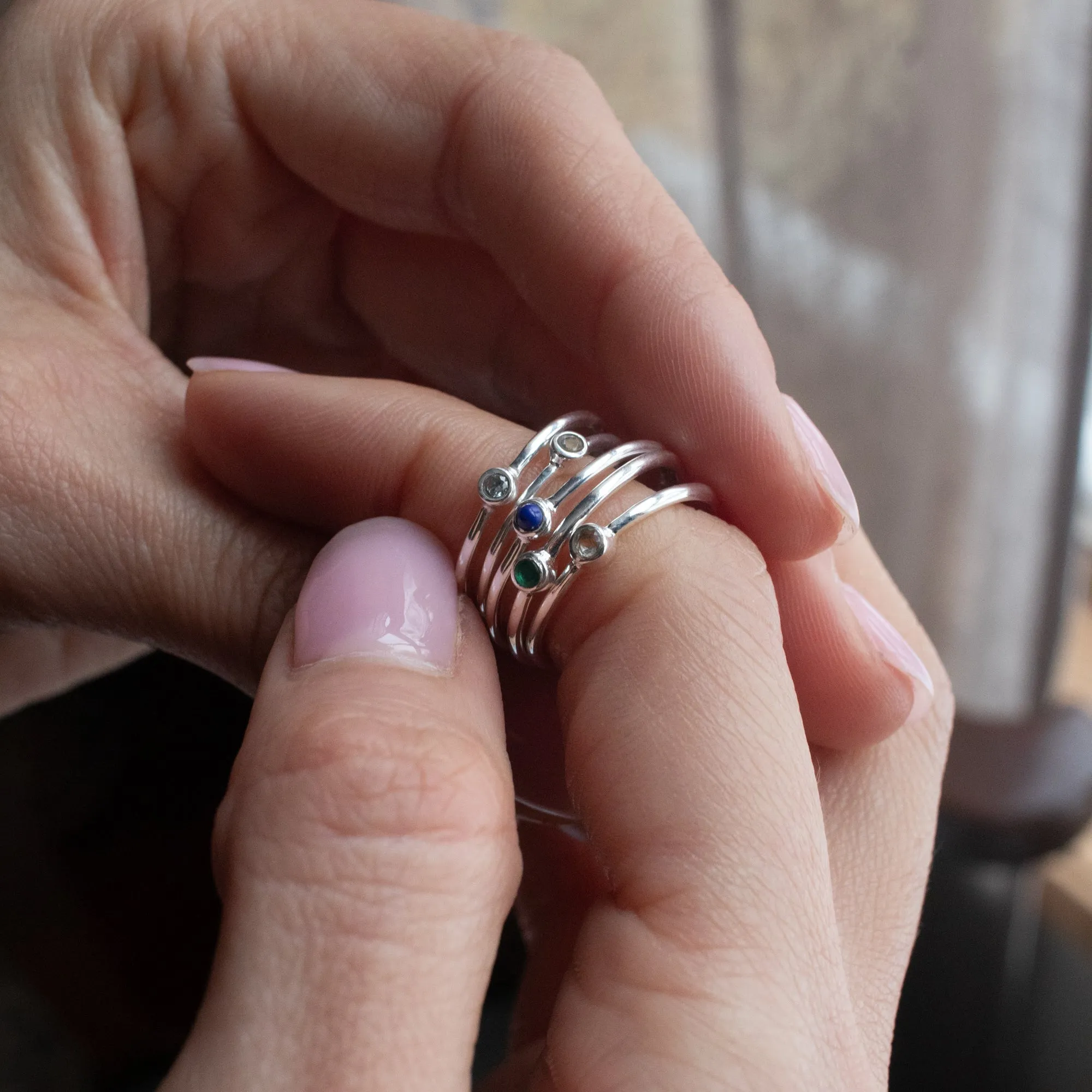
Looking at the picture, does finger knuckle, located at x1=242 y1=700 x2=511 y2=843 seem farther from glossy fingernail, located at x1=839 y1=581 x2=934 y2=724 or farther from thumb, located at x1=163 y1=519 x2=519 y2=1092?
glossy fingernail, located at x1=839 y1=581 x2=934 y2=724

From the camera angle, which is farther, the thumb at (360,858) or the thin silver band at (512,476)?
the thin silver band at (512,476)

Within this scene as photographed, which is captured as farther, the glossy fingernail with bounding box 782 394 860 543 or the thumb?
the glossy fingernail with bounding box 782 394 860 543

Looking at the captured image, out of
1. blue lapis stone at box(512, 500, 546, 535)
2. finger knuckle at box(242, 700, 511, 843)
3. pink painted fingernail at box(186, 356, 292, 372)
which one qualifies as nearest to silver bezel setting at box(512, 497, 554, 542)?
blue lapis stone at box(512, 500, 546, 535)

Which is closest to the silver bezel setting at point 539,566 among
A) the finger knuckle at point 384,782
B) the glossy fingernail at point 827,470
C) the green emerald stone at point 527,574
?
the green emerald stone at point 527,574

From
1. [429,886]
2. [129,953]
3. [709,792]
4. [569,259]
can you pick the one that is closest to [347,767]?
[429,886]

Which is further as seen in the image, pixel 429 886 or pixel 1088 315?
pixel 1088 315

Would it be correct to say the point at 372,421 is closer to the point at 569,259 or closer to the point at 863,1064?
the point at 569,259

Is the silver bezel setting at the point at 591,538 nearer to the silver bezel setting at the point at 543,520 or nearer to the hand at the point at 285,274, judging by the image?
the silver bezel setting at the point at 543,520
